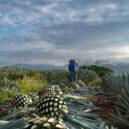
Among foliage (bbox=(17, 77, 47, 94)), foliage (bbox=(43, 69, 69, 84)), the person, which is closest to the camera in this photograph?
foliage (bbox=(17, 77, 47, 94))

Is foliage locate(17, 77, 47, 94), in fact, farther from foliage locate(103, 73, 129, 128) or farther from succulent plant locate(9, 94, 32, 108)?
foliage locate(103, 73, 129, 128)

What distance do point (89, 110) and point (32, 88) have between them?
5.83 m

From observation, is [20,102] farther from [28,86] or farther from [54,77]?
[54,77]

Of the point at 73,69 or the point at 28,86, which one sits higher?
the point at 73,69

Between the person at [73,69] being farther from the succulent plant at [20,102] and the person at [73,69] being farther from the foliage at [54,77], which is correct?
the succulent plant at [20,102]

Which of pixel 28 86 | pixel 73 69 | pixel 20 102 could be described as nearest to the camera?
pixel 20 102

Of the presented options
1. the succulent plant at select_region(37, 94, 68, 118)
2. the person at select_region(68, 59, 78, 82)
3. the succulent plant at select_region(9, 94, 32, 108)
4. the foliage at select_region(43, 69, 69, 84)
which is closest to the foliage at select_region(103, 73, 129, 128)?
the succulent plant at select_region(37, 94, 68, 118)

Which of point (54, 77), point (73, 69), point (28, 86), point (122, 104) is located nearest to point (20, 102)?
point (122, 104)

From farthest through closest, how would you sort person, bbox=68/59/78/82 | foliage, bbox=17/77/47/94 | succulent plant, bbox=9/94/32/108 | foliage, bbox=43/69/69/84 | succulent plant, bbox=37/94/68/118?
1. foliage, bbox=43/69/69/84
2. person, bbox=68/59/78/82
3. foliage, bbox=17/77/47/94
4. succulent plant, bbox=9/94/32/108
5. succulent plant, bbox=37/94/68/118

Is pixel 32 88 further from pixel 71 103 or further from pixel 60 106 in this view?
pixel 60 106

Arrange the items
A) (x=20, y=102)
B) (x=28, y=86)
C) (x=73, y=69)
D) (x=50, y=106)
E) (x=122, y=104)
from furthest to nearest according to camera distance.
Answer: (x=73, y=69) → (x=28, y=86) → (x=20, y=102) → (x=122, y=104) → (x=50, y=106)

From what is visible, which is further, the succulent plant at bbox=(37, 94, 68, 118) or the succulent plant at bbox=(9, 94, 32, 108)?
the succulent plant at bbox=(9, 94, 32, 108)

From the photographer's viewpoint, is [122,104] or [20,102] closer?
[122,104]

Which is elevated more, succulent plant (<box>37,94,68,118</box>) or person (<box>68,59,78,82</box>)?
person (<box>68,59,78,82</box>)
